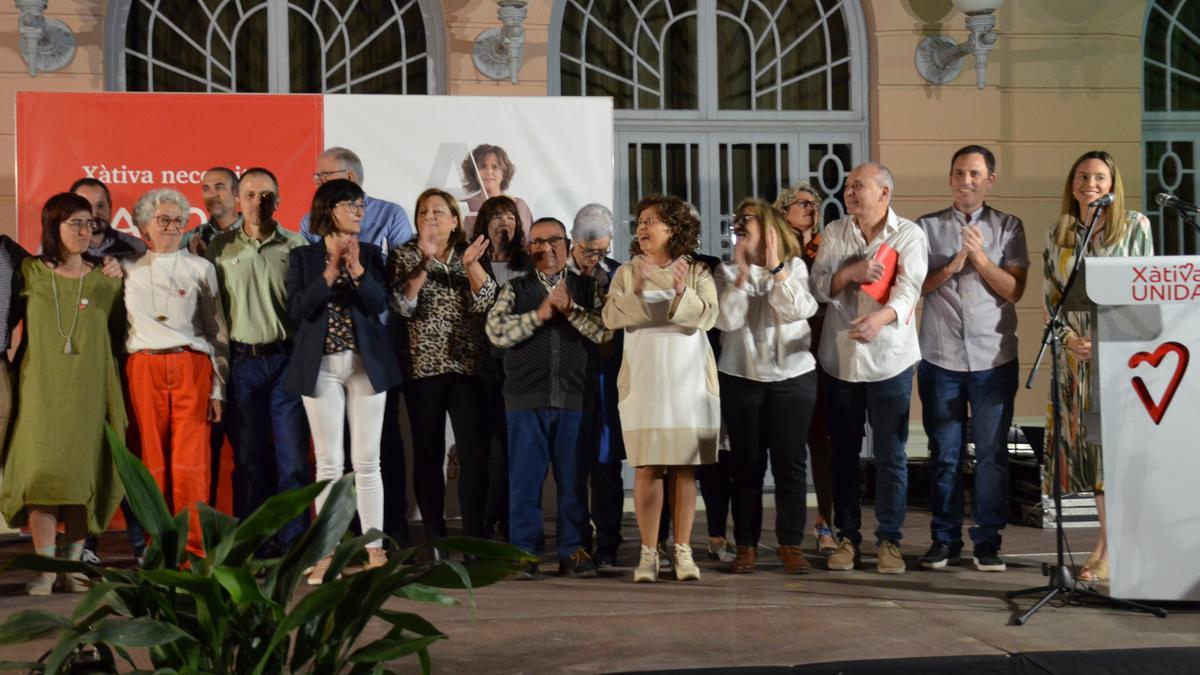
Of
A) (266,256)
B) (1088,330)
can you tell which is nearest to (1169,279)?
(1088,330)

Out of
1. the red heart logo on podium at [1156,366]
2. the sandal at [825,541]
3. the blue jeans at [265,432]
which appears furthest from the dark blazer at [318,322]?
the red heart logo on podium at [1156,366]

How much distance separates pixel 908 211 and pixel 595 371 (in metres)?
3.95

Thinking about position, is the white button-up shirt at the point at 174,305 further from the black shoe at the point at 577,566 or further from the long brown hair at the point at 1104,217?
the long brown hair at the point at 1104,217

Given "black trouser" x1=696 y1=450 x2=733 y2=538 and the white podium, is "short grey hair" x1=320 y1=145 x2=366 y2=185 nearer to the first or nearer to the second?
"black trouser" x1=696 y1=450 x2=733 y2=538

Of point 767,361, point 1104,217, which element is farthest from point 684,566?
point 1104,217

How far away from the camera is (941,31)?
31.1 ft

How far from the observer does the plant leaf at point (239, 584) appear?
10.1 ft

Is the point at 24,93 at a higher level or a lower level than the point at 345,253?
higher

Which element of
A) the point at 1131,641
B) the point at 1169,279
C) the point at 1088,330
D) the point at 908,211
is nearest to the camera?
the point at 1131,641

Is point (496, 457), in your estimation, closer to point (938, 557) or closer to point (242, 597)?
point (938, 557)

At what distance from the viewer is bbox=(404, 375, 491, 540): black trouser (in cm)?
620

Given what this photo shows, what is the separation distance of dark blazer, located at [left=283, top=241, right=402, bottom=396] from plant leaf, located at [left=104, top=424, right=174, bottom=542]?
2.34 meters

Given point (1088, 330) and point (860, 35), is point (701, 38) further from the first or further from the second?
point (1088, 330)

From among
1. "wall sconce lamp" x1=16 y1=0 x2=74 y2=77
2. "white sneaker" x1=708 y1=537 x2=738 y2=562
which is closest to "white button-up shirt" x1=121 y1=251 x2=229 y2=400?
"white sneaker" x1=708 y1=537 x2=738 y2=562
